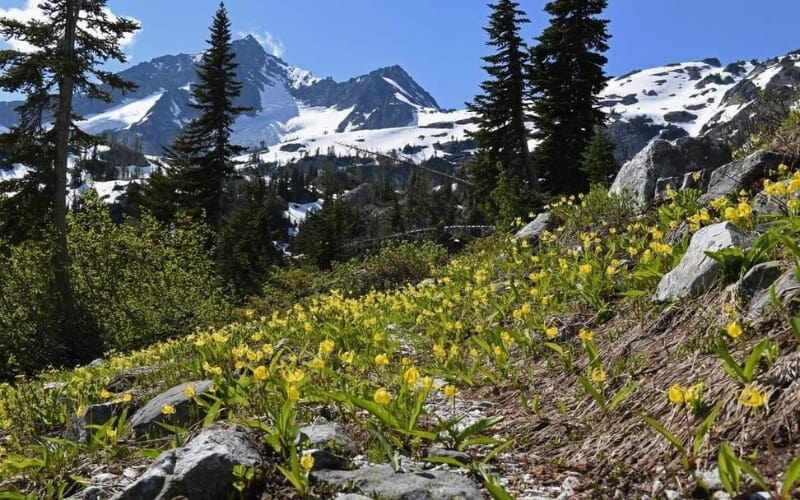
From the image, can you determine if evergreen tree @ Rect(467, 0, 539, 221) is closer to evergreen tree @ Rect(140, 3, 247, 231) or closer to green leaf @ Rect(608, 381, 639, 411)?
evergreen tree @ Rect(140, 3, 247, 231)

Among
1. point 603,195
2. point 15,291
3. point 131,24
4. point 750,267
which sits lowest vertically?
point 15,291

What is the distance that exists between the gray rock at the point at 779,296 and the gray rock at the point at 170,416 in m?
3.56

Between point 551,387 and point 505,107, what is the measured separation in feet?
75.4

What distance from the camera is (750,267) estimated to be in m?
3.60

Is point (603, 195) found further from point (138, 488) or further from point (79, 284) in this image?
point (79, 284)

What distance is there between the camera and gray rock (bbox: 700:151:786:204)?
6531mm

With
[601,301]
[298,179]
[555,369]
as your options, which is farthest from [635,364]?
[298,179]

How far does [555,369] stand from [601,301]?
117 centimetres

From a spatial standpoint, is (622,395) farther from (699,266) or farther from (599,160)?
(599,160)

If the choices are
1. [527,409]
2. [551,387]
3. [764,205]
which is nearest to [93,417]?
[527,409]

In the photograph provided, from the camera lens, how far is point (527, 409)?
348 centimetres

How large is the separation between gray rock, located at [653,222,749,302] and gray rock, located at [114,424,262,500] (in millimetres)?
3217

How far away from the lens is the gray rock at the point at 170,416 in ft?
12.2

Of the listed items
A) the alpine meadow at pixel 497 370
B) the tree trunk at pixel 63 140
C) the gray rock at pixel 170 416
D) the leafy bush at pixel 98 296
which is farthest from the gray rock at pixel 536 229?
the tree trunk at pixel 63 140
